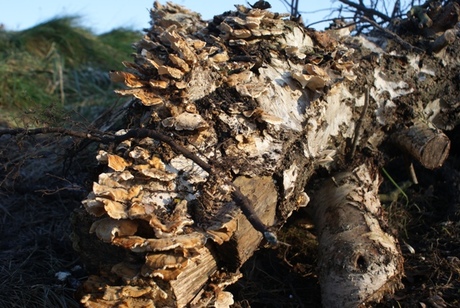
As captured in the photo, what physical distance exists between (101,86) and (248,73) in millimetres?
5305

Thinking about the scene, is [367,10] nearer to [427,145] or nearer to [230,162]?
[427,145]

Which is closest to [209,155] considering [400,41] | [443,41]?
[400,41]

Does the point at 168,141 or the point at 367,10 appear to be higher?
the point at 367,10

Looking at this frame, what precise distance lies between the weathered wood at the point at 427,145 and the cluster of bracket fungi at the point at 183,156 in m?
0.63

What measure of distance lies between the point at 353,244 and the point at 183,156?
104 cm

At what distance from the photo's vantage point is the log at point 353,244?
2506 mm

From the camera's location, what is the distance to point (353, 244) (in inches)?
105

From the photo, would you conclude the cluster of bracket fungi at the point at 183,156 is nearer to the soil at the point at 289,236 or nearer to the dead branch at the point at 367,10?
the soil at the point at 289,236

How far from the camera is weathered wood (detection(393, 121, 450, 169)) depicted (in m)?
3.17

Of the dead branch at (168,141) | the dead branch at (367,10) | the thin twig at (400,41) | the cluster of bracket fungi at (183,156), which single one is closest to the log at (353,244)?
the cluster of bracket fungi at (183,156)

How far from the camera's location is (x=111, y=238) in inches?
76.6

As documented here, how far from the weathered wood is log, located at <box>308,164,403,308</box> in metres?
0.31

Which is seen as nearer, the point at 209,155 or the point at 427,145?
the point at 209,155

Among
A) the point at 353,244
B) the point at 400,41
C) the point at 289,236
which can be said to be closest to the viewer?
the point at 353,244
